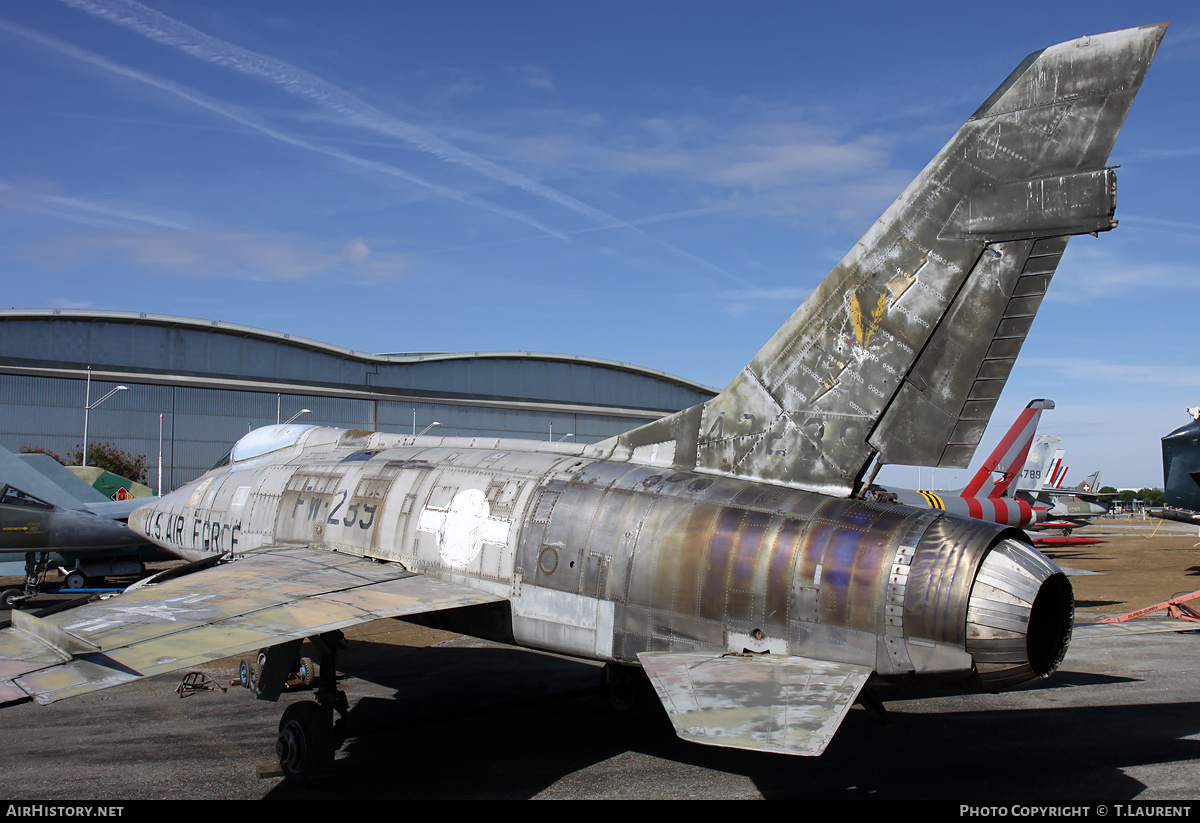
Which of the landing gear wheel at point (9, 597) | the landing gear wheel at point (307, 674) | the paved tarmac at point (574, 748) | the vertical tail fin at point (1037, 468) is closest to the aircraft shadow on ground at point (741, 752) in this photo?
the paved tarmac at point (574, 748)

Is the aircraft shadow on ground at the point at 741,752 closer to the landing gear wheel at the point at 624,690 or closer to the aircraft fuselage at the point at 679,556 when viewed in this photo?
the landing gear wheel at the point at 624,690

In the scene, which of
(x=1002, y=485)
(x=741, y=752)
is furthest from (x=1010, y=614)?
(x=1002, y=485)

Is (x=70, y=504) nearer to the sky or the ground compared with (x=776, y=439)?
nearer to the ground

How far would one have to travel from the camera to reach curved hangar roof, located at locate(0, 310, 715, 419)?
154 ft

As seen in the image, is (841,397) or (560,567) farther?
(560,567)

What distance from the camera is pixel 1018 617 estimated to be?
6.39m

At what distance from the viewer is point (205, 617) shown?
24.6 feet

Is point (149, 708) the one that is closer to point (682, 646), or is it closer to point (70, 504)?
point (682, 646)

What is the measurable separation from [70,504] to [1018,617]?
26.1m

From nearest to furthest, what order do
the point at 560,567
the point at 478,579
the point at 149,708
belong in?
the point at 560,567
the point at 478,579
the point at 149,708

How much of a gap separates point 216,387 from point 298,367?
5400mm

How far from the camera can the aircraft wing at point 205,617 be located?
6.14 metres

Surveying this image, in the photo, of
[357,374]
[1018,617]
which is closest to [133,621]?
[1018,617]

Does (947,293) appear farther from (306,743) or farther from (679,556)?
(306,743)
